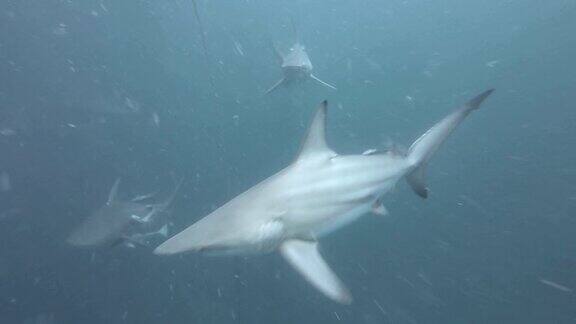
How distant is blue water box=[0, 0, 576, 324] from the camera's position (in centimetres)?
1270

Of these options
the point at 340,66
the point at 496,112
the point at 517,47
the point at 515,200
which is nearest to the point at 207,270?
the point at 515,200

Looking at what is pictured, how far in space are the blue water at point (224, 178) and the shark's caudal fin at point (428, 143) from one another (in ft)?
25.0

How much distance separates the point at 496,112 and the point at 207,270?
2725cm

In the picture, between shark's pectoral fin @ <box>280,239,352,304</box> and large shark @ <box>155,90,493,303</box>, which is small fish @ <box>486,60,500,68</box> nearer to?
large shark @ <box>155,90,493,303</box>

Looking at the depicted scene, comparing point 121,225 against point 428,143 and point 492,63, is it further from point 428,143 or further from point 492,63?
point 492,63

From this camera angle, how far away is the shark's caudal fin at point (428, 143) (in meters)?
5.14

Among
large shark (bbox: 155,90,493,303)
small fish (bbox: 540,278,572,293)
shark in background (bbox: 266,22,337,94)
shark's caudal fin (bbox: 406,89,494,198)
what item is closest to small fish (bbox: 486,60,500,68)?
small fish (bbox: 540,278,572,293)

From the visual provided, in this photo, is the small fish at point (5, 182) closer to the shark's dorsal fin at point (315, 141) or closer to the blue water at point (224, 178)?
the blue water at point (224, 178)

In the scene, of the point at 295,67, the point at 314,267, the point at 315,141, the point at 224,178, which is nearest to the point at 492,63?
the point at 224,178

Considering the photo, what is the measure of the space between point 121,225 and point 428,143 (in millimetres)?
6271

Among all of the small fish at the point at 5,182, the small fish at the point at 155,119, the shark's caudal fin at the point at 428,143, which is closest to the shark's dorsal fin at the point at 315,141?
the shark's caudal fin at the point at 428,143

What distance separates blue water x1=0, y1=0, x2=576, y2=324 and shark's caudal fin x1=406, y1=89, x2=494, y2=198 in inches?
300

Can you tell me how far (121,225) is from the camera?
848 centimetres

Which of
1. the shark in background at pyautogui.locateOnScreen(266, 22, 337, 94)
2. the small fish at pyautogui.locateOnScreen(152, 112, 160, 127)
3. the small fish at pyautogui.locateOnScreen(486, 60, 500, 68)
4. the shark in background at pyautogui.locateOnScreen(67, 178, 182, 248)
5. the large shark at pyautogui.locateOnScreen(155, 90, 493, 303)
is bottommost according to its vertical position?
the small fish at pyautogui.locateOnScreen(486, 60, 500, 68)
